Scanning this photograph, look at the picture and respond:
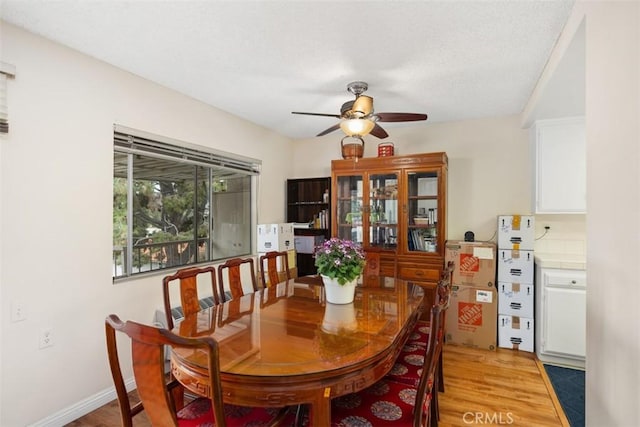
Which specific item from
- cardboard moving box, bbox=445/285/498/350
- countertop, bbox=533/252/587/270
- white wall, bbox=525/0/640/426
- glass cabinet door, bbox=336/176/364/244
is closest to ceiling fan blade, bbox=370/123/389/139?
glass cabinet door, bbox=336/176/364/244

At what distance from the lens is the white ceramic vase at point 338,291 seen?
2109mm

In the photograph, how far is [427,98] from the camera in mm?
3082

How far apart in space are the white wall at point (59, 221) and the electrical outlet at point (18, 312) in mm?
21

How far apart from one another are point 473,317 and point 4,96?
4112 mm

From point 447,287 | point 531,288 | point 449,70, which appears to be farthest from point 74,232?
point 531,288

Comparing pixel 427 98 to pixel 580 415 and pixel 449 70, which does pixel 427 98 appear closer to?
pixel 449 70

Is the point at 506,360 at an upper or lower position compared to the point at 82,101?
lower

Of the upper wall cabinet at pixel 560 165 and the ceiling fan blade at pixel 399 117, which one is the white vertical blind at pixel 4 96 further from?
the upper wall cabinet at pixel 560 165

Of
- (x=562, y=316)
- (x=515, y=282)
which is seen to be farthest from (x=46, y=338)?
(x=562, y=316)

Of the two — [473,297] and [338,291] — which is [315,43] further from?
[473,297]

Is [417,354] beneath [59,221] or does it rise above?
beneath

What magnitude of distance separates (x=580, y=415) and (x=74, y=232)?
369 cm

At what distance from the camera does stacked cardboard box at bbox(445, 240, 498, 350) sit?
10.8 ft

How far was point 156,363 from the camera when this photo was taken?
→ 107cm
